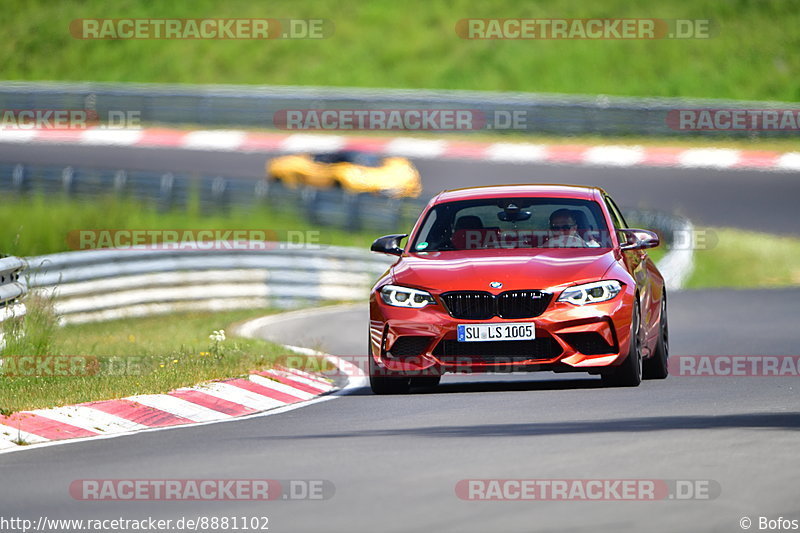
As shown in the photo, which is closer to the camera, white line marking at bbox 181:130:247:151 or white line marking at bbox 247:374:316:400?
white line marking at bbox 247:374:316:400

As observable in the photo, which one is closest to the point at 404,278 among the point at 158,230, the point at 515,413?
the point at 515,413

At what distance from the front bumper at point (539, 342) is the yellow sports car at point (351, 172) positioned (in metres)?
22.7

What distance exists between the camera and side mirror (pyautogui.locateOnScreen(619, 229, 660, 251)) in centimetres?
1243

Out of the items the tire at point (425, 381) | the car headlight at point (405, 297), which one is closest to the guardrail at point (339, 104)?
the tire at point (425, 381)

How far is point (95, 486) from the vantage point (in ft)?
26.6

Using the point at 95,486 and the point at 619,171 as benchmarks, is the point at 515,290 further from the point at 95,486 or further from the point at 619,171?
the point at 619,171

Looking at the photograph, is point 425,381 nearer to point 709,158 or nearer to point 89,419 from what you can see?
point 89,419

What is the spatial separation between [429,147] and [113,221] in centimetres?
1288

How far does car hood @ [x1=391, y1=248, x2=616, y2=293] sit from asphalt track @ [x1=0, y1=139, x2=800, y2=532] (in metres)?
0.80

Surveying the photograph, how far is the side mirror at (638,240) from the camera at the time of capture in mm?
12430

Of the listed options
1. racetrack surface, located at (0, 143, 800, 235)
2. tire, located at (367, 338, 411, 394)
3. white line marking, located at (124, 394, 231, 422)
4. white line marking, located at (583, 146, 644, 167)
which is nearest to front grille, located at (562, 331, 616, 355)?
tire, located at (367, 338, 411, 394)

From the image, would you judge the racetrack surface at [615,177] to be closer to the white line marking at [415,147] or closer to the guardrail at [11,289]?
the white line marking at [415,147]

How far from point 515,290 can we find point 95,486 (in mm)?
4135

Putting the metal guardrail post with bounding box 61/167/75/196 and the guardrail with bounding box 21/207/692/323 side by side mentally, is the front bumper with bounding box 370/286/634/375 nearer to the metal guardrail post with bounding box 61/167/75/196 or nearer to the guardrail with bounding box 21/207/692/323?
the guardrail with bounding box 21/207/692/323
